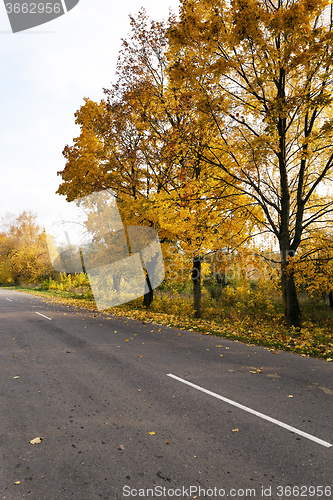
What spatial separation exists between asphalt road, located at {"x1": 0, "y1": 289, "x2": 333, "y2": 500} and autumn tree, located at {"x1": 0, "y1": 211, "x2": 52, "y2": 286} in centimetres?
4117

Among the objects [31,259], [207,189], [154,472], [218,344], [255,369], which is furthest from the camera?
[31,259]

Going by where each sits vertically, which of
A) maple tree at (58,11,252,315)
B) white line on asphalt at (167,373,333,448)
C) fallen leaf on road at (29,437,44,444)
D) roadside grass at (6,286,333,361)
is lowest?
roadside grass at (6,286,333,361)

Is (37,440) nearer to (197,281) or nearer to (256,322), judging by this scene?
(256,322)

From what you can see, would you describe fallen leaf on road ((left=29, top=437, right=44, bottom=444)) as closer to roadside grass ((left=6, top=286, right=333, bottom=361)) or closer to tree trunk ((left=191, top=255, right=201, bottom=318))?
roadside grass ((left=6, top=286, right=333, bottom=361))

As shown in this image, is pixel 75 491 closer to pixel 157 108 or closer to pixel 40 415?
pixel 40 415

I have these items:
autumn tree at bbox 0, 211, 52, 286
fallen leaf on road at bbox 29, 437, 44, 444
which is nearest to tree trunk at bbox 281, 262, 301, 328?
fallen leaf on road at bbox 29, 437, 44, 444

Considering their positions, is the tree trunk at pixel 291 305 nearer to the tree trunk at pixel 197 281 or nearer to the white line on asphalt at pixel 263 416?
the tree trunk at pixel 197 281

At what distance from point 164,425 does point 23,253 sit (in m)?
48.9

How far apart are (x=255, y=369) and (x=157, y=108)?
1270 cm

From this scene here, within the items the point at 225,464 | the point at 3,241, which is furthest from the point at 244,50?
the point at 3,241

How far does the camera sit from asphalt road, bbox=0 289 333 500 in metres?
2.98

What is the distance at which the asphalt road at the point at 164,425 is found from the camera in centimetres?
298

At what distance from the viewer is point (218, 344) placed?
28.2 feet

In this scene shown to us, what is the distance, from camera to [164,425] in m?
4.05
